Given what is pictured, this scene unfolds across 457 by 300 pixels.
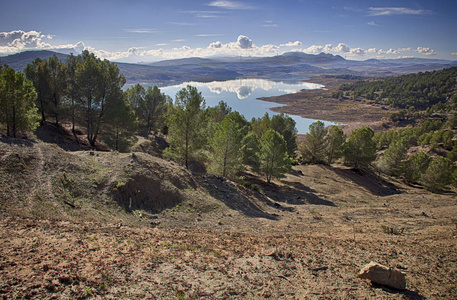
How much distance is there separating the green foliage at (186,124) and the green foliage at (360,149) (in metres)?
31.1

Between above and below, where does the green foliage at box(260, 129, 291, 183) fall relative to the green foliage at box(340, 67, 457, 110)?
below

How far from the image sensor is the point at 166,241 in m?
10.5

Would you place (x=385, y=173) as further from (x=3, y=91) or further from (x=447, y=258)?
(x=3, y=91)

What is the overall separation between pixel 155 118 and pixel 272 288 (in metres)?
47.5

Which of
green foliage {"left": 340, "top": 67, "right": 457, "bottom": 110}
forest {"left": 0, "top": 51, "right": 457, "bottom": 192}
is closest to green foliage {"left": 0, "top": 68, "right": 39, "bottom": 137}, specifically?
forest {"left": 0, "top": 51, "right": 457, "bottom": 192}

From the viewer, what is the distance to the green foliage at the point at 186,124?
24.9 metres

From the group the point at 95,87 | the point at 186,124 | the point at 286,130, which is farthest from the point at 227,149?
the point at 286,130

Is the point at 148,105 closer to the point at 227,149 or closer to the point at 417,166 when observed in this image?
the point at 227,149

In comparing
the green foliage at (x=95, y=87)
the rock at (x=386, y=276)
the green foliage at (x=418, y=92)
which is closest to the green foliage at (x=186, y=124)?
the green foliage at (x=95, y=87)

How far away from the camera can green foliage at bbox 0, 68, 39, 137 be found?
1872cm

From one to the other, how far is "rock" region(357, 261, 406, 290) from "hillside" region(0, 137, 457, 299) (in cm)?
19

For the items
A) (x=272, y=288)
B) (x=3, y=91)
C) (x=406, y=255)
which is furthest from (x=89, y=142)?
(x=406, y=255)

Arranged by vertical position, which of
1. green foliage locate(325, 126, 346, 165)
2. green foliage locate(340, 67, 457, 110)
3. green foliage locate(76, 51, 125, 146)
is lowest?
green foliage locate(325, 126, 346, 165)

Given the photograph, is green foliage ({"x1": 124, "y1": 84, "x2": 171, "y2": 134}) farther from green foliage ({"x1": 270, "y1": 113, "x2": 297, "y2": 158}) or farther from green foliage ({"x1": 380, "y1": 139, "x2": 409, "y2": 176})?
green foliage ({"x1": 380, "y1": 139, "x2": 409, "y2": 176})
